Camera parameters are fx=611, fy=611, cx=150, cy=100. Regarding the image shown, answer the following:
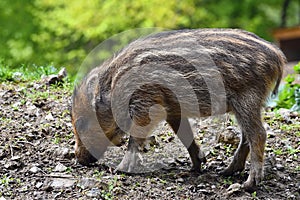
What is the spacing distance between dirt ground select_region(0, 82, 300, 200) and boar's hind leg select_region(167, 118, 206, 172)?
94mm

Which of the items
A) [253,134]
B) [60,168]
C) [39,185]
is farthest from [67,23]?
[253,134]

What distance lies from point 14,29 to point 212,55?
43.6 ft

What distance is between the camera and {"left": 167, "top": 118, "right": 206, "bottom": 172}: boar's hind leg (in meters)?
4.82

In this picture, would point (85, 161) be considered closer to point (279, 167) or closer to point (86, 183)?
point (86, 183)

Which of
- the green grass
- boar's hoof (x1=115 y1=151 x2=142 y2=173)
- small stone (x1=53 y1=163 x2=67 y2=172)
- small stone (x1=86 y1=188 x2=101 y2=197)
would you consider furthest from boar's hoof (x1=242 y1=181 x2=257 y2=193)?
the green grass

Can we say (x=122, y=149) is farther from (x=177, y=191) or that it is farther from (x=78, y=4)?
(x=78, y=4)

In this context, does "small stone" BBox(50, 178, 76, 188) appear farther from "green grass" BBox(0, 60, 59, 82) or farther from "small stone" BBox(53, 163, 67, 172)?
"green grass" BBox(0, 60, 59, 82)

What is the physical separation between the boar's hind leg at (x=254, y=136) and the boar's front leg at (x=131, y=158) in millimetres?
792

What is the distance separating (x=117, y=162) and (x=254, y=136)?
1156mm

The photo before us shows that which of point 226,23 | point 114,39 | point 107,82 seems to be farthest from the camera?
point 226,23

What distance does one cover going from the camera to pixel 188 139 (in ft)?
16.0

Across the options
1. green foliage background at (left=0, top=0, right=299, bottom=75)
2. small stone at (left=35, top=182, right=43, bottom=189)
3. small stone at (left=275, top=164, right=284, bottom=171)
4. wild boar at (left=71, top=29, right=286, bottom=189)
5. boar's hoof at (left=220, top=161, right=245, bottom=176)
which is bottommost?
small stone at (left=275, top=164, right=284, bottom=171)

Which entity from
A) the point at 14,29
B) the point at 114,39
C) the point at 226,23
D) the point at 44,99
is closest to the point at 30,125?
the point at 44,99

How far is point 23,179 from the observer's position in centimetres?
450
